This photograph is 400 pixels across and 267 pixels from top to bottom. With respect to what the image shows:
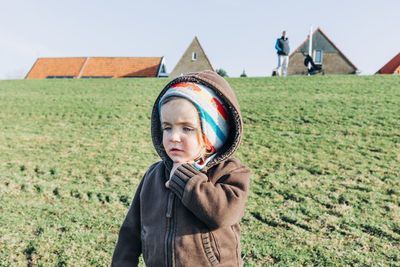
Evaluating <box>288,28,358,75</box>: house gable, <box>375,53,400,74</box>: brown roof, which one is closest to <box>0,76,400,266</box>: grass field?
<box>288,28,358,75</box>: house gable

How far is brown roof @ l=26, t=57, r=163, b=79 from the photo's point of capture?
37.2 meters

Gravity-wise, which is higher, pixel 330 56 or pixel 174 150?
pixel 330 56

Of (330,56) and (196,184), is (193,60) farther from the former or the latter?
(196,184)

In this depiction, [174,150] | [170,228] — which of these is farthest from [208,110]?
[170,228]

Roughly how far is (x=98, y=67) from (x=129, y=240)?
38843 millimetres

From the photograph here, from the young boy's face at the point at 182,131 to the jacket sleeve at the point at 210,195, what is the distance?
2.6 inches

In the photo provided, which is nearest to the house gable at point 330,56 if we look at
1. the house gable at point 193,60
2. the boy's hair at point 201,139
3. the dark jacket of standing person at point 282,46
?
the house gable at point 193,60

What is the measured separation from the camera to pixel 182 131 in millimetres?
1463

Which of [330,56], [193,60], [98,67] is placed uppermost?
[330,56]

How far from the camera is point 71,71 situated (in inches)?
1476

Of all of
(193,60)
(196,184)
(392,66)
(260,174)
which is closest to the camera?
(196,184)

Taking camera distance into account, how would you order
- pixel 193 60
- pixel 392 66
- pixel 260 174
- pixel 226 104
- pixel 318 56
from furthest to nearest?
pixel 193 60
pixel 392 66
pixel 318 56
pixel 260 174
pixel 226 104

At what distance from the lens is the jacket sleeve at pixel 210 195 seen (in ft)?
4.40

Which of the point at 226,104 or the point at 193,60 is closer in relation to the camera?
the point at 226,104
